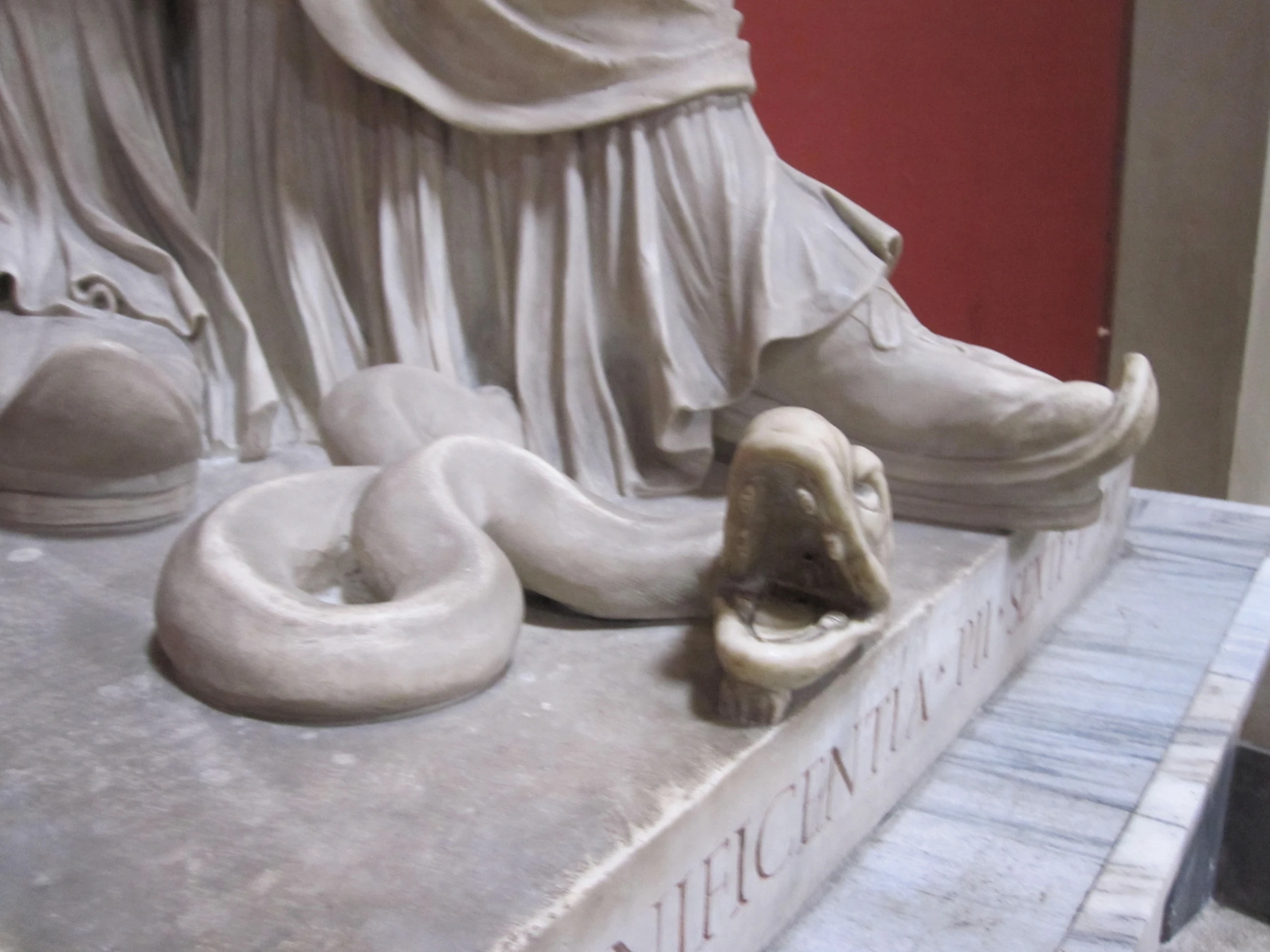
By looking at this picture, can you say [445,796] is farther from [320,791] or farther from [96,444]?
[96,444]

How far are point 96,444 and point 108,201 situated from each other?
0.45 m

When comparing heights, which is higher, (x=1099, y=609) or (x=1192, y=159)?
(x=1192, y=159)

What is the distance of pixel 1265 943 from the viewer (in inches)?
75.5

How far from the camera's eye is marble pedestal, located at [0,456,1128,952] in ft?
2.33

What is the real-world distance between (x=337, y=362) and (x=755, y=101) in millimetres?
1220

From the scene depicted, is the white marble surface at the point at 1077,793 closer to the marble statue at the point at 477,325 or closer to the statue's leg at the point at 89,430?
the marble statue at the point at 477,325

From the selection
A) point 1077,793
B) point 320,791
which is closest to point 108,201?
point 320,791

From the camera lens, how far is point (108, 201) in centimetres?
150

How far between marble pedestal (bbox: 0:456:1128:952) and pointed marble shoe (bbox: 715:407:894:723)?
6 cm

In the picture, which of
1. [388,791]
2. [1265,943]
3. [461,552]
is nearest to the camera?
[388,791]

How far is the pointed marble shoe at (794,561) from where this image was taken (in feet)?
2.97

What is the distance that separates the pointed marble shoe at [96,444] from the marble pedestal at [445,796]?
0.07 meters

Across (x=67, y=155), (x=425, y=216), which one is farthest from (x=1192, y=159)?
(x=67, y=155)

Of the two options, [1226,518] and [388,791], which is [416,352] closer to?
[388,791]
